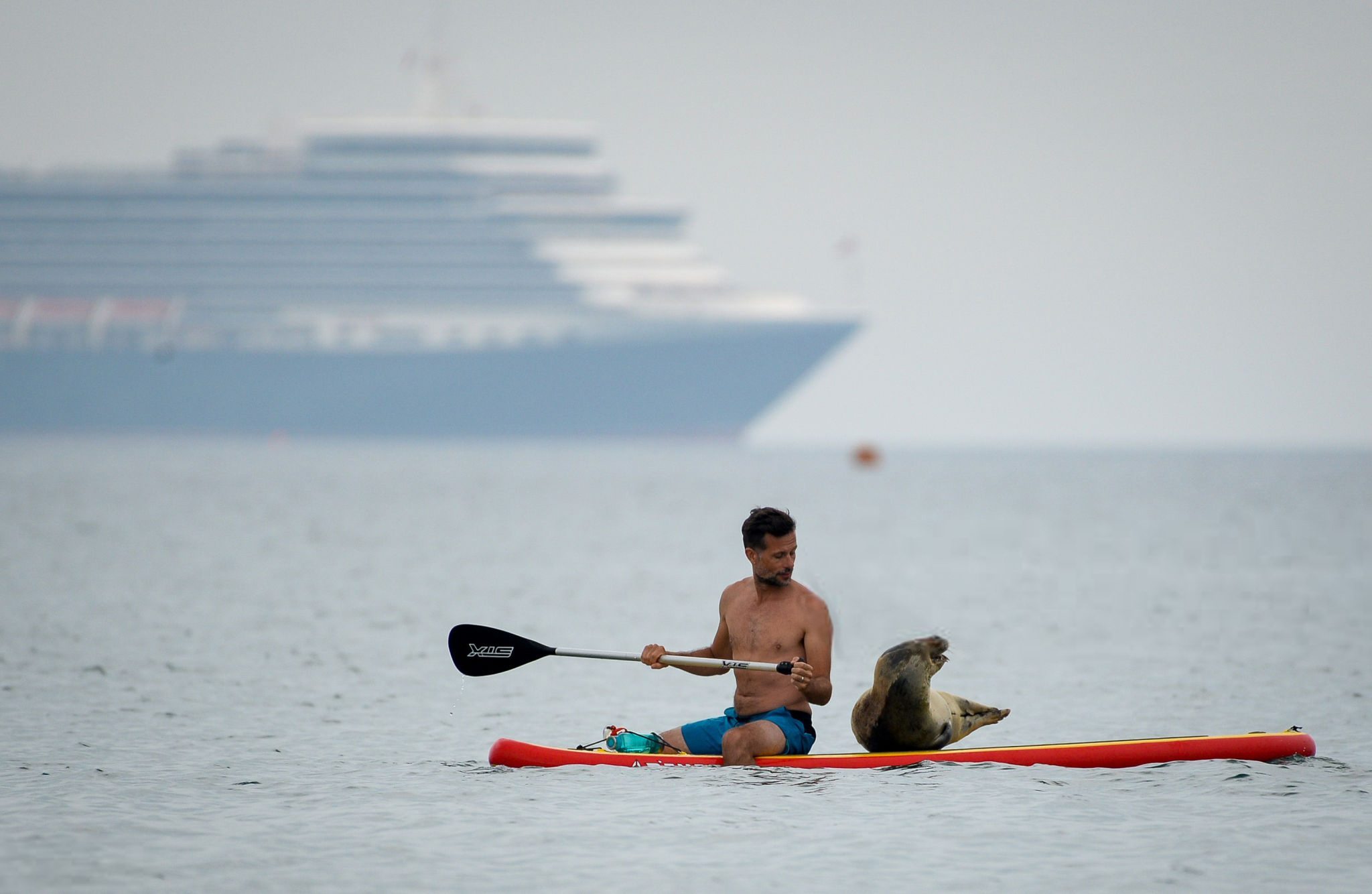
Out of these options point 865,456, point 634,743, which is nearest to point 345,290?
point 865,456

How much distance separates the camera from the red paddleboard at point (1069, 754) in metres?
9.07

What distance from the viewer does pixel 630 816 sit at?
8328 mm

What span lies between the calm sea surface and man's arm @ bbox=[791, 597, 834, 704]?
0.53 meters

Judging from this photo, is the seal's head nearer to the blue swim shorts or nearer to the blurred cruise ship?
the blue swim shorts

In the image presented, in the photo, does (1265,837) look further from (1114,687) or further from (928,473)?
(928,473)

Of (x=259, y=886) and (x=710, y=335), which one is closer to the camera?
(x=259, y=886)

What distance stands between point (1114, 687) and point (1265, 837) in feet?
17.4

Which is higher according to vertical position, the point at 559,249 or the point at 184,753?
the point at 559,249

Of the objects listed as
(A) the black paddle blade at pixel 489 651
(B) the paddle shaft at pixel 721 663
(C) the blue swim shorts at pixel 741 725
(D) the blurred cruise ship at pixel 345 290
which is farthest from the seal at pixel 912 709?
(D) the blurred cruise ship at pixel 345 290

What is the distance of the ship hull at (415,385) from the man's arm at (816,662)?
78.0 meters

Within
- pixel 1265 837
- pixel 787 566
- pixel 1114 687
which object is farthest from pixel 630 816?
pixel 1114 687

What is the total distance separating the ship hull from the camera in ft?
284

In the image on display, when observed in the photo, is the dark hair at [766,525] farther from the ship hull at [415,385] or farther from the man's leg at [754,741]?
the ship hull at [415,385]

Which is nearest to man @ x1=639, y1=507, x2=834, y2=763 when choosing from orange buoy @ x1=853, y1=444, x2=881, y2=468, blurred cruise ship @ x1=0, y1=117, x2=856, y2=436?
blurred cruise ship @ x1=0, y1=117, x2=856, y2=436
